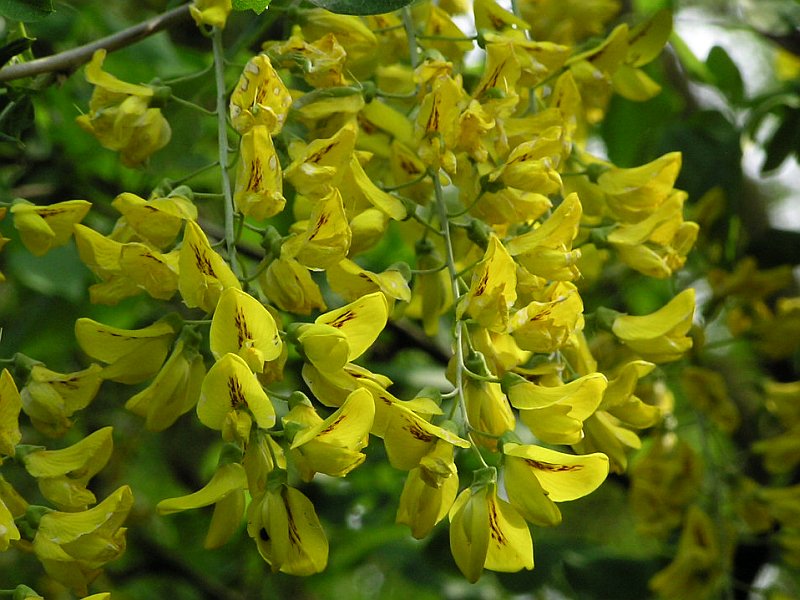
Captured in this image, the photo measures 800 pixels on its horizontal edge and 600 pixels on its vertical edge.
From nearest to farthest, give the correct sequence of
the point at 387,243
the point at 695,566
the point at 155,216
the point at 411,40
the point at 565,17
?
the point at 155,216, the point at 411,40, the point at 695,566, the point at 565,17, the point at 387,243

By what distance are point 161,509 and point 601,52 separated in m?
0.58

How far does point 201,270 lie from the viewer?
64 cm

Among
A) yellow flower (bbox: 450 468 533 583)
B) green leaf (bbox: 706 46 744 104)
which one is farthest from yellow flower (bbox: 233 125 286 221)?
green leaf (bbox: 706 46 744 104)

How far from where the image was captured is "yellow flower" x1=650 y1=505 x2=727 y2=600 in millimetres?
1245

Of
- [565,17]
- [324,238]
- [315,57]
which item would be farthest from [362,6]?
[565,17]

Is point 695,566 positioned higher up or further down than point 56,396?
further down

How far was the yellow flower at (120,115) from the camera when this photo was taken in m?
0.80

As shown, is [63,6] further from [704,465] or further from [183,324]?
[704,465]

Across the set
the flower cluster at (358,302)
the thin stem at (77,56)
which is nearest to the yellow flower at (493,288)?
the flower cluster at (358,302)

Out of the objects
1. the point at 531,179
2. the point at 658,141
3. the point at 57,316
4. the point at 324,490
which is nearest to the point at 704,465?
the point at 658,141

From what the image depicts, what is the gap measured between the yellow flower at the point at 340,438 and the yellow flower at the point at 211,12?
0.35 meters

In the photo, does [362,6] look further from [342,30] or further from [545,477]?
[545,477]

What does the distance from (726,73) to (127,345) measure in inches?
39.2

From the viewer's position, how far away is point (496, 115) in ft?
2.58
